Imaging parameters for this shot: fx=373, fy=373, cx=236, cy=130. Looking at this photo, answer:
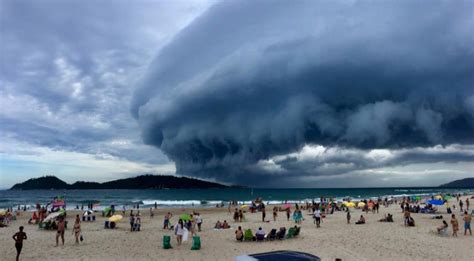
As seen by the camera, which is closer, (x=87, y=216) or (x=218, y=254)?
(x=218, y=254)

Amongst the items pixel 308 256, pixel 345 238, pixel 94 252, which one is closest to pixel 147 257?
pixel 94 252

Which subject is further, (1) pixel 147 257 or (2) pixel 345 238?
(2) pixel 345 238

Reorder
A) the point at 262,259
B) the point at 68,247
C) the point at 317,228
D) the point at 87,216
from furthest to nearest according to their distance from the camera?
the point at 87,216, the point at 317,228, the point at 68,247, the point at 262,259

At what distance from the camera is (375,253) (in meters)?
16.7

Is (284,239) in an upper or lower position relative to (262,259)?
lower

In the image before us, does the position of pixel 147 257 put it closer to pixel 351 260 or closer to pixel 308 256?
pixel 351 260

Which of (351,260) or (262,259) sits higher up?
(262,259)

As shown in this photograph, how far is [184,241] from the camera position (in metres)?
20.0

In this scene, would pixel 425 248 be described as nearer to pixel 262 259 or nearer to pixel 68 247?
pixel 262 259

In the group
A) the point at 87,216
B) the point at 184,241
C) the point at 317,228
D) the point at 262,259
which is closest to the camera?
the point at 262,259

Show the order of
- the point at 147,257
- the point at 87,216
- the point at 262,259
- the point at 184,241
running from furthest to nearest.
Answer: the point at 87,216, the point at 184,241, the point at 147,257, the point at 262,259

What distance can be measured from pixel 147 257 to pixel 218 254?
3083 mm

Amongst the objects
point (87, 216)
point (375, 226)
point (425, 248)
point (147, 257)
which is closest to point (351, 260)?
point (425, 248)

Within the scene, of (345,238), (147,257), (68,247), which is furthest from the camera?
(345,238)
